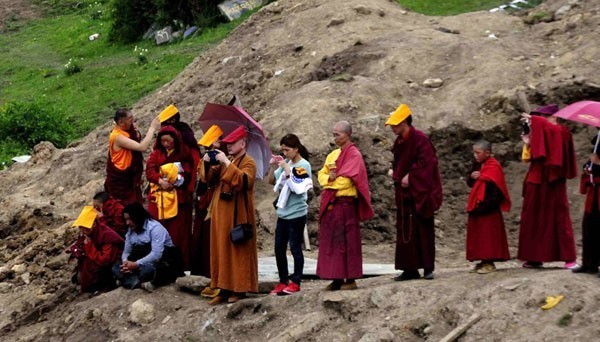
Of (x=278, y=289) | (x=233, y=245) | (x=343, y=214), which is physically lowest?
(x=278, y=289)

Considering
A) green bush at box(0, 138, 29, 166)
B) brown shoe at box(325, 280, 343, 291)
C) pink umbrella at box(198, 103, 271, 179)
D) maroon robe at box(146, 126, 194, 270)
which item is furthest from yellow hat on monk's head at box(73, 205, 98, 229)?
green bush at box(0, 138, 29, 166)

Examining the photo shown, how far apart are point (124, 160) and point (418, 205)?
11.3 feet

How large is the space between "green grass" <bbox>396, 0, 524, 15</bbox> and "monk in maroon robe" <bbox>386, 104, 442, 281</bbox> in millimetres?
9587

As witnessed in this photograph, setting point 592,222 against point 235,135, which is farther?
point 235,135

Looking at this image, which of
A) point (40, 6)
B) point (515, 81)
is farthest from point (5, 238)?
point (40, 6)

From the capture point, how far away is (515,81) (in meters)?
13.5

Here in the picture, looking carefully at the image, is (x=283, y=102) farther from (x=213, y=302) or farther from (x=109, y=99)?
(x=109, y=99)

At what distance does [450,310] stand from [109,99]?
1541 cm

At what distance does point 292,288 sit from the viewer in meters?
9.48

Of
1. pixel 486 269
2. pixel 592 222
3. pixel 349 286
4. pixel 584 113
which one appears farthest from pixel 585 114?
pixel 349 286

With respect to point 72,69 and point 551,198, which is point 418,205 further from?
point 72,69

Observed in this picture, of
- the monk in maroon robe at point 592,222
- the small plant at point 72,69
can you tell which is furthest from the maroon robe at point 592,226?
the small plant at point 72,69

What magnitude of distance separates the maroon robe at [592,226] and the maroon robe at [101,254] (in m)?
4.61

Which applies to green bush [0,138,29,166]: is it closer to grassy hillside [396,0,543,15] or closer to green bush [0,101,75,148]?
green bush [0,101,75,148]
